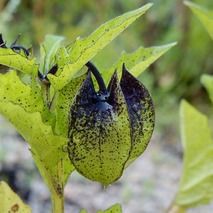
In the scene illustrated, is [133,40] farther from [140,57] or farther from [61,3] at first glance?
[140,57]

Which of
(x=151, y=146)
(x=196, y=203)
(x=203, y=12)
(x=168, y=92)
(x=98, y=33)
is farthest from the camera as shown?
(x=168, y=92)

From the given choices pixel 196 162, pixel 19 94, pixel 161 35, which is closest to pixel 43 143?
pixel 19 94

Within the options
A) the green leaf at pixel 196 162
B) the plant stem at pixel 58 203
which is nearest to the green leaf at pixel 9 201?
the plant stem at pixel 58 203

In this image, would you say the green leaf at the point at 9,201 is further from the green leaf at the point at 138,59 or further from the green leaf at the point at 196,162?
the green leaf at the point at 196,162

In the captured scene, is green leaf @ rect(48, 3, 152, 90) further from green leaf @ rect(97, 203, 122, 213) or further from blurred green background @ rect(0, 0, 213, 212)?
blurred green background @ rect(0, 0, 213, 212)

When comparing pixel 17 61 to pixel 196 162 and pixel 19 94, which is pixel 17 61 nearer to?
pixel 19 94

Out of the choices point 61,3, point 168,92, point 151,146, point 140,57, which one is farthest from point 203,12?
point 61,3
